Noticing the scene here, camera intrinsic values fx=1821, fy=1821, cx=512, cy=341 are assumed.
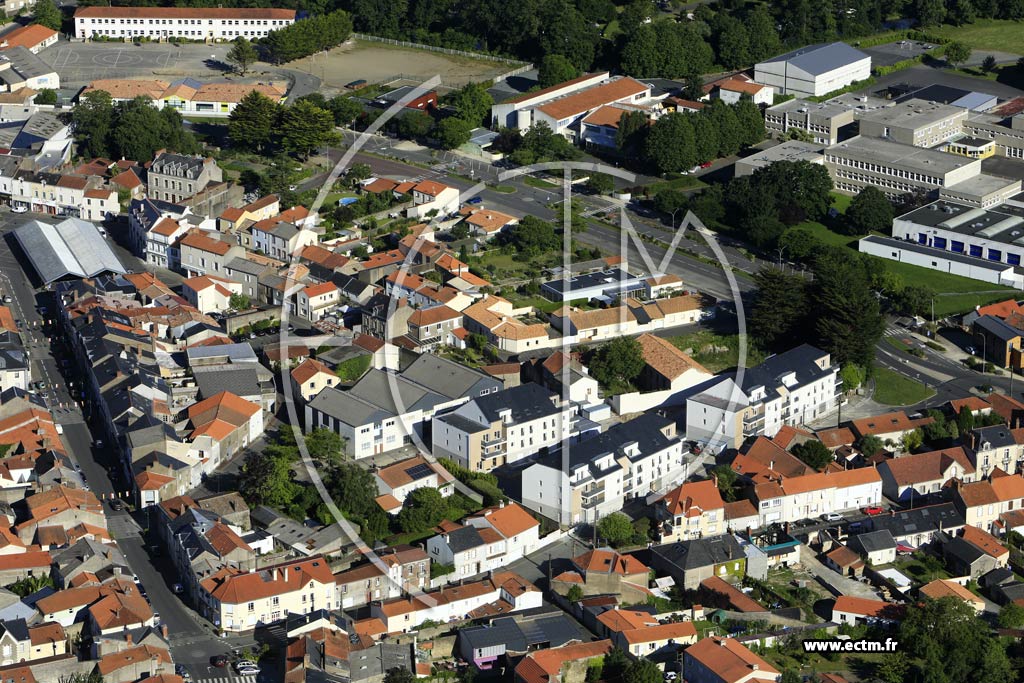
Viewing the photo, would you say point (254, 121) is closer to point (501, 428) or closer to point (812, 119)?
point (812, 119)

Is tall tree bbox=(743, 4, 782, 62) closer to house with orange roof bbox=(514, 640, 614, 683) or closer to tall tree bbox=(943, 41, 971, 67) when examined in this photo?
tall tree bbox=(943, 41, 971, 67)

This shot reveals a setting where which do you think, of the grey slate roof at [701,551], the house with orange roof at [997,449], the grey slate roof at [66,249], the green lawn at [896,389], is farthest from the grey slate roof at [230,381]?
the house with orange roof at [997,449]

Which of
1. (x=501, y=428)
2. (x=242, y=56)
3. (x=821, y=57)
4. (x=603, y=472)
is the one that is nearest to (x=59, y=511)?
(x=501, y=428)

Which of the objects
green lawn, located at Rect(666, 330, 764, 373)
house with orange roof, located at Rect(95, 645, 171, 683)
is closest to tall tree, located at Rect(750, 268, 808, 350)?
green lawn, located at Rect(666, 330, 764, 373)

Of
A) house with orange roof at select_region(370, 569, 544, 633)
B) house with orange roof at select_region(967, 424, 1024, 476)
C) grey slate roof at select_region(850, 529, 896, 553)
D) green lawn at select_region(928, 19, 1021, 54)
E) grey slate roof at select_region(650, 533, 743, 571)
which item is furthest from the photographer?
green lawn at select_region(928, 19, 1021, 54)

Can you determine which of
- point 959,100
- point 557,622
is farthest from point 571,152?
point 557,622

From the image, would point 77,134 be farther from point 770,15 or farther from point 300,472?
point 770,15
